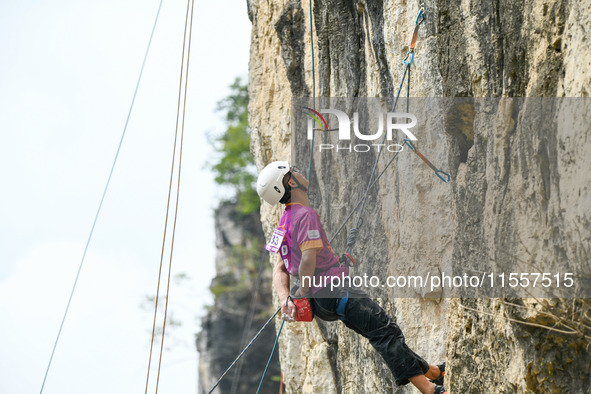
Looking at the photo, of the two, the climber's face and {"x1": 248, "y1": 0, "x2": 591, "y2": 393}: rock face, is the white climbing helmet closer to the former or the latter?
the climber's face

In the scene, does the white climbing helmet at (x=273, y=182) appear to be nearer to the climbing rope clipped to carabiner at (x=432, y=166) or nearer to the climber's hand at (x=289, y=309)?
the climber's hand at (x=289, y=309)

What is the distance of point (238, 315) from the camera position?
2152 cm

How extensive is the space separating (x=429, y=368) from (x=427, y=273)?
2.70ft

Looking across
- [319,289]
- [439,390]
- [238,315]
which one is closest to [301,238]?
[319,289]

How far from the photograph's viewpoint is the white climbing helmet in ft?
16.2

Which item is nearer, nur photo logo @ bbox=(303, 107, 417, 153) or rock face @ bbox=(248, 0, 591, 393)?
rock face @ bbox=(248, 0, 591, 393)

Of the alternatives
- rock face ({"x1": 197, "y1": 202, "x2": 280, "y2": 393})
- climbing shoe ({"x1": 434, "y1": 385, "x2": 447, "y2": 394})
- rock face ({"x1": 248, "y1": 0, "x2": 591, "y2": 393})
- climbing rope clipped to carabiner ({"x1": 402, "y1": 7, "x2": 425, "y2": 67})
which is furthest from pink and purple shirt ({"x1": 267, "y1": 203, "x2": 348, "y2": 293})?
rock face ({"x1": 197, "y1": 202, "x2": 280, "y2": 393})


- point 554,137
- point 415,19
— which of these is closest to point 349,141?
point 415,19

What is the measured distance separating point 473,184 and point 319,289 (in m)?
1.35

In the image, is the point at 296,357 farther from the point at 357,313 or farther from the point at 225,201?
the point at 225,201

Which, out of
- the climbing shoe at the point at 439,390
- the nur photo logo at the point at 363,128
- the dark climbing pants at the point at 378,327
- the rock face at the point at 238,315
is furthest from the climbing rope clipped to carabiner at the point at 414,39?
the rock face at the point at 238,315

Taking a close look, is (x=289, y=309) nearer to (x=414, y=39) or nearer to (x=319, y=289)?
(x=319, y=289)

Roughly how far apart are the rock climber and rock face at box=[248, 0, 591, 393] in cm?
40

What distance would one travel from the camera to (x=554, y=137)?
335 centimetres
